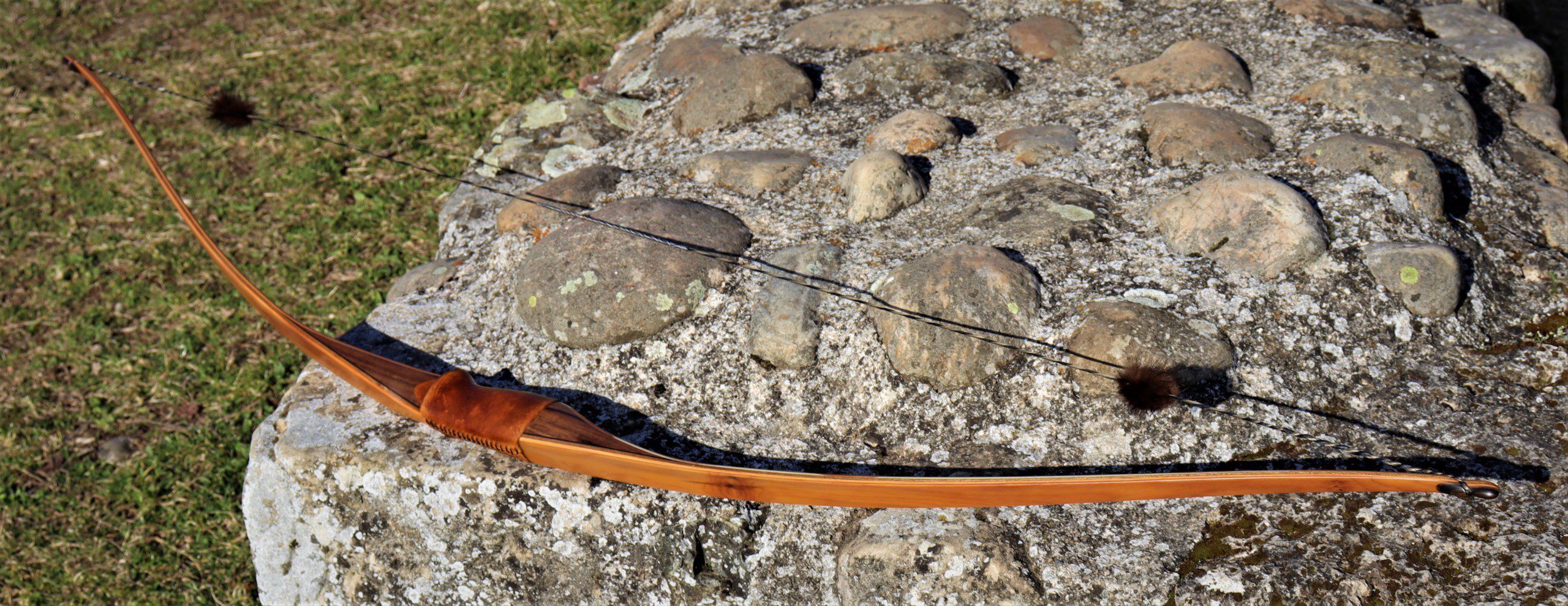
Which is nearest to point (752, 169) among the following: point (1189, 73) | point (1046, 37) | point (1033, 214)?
point (1033, 214)

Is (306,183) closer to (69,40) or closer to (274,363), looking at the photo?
(274,363)

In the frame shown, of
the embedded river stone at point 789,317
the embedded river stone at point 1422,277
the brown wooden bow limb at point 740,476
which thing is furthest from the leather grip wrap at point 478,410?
the embedded river stone at point 1422,277

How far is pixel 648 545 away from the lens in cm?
185

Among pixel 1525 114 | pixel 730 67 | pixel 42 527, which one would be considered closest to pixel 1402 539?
pixel 1525 114

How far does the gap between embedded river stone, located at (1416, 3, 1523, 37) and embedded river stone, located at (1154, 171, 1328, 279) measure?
1302mm

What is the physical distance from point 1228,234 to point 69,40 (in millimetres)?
4926

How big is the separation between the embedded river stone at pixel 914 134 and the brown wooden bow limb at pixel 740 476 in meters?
1.09

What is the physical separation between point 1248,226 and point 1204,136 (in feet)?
1.26

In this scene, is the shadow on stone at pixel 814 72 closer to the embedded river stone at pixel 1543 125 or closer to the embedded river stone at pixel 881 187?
the embedded river stone at pixel 881 187

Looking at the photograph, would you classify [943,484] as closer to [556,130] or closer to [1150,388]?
[1150,388]

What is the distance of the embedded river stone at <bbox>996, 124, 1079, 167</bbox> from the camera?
2.47m

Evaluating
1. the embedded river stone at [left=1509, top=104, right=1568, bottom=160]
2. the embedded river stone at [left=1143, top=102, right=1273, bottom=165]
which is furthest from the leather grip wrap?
the embedded river stone at [left=1509, top=104, right=1568, bottom=160]

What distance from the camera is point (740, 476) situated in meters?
1.72

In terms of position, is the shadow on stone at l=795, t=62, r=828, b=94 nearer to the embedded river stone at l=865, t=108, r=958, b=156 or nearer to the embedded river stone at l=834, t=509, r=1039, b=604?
the embedded river stone at l=865, t=108, r=958, b=156
